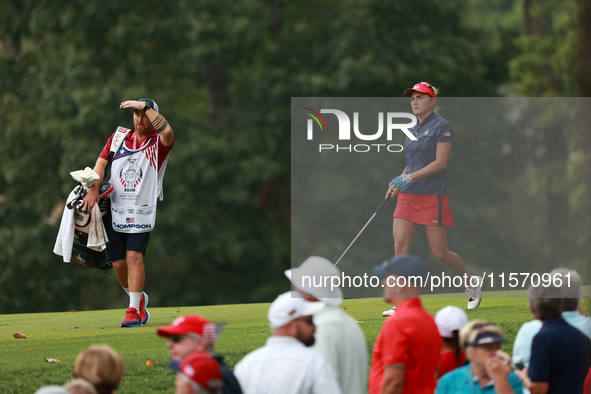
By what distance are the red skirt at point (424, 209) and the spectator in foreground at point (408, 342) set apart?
336 centimetres

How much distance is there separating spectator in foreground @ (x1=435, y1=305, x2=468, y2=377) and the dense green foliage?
14155 millimetres

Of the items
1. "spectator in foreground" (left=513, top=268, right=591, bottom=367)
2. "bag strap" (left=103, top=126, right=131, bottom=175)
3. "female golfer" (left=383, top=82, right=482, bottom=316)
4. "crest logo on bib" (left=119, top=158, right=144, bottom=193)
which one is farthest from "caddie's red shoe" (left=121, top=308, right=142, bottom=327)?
"spectator in foreground" (left=513, top=268, right=591, bottom=367)

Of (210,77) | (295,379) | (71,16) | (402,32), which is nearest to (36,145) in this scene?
(71,16)

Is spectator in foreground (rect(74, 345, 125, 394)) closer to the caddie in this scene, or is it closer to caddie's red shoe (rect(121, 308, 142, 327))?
the caddie

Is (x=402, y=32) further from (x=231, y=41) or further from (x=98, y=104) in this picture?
(x=98, y=104)

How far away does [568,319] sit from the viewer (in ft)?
18.1

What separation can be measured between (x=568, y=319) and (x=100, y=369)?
8.99 ft

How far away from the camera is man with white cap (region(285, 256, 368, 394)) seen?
4891 mm

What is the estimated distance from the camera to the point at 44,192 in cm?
2034

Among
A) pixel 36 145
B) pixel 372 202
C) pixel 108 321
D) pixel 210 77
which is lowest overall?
pixel 108 321

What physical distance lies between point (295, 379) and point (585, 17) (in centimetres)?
190

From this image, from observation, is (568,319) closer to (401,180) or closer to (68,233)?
(401,180)

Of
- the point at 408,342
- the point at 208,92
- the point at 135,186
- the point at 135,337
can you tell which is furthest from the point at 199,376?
the point at 208,92

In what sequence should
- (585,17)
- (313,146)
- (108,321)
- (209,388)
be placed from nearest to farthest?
(585,17) → (209,388) → (313,146) → (108,321)
